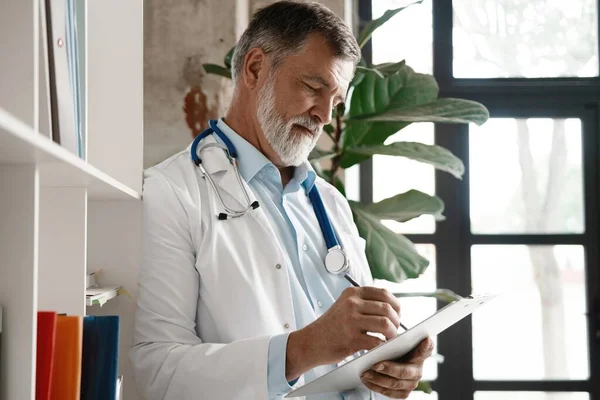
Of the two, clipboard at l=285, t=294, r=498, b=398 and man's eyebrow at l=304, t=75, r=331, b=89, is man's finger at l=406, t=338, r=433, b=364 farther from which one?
man's eyebrow at l=304, t=75, r=331, b=89

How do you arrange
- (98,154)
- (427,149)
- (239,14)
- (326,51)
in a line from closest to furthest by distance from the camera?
(98,154)
(326,51)
(427,149)
(239,14)

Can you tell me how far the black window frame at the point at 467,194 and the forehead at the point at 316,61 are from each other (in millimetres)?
1778

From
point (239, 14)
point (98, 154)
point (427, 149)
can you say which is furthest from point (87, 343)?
point (239, 14)

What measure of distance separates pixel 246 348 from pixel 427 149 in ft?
3.94

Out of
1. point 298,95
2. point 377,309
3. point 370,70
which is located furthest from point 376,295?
point 370,70

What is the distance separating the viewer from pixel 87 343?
3.33 feet

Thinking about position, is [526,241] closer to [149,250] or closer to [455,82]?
[455,82]

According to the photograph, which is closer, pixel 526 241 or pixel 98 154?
pixel 98 154

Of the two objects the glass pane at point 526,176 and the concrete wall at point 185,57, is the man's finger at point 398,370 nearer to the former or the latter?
the concrete wall at point 185,57

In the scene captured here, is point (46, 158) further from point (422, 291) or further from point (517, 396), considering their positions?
point (517, 396)

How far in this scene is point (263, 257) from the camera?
5.00 feet

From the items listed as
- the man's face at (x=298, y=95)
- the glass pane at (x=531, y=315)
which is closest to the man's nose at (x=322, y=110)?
the man's face at (x=298, y=95)

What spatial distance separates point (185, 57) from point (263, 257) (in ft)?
4.69

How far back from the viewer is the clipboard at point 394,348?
3.94 ft
